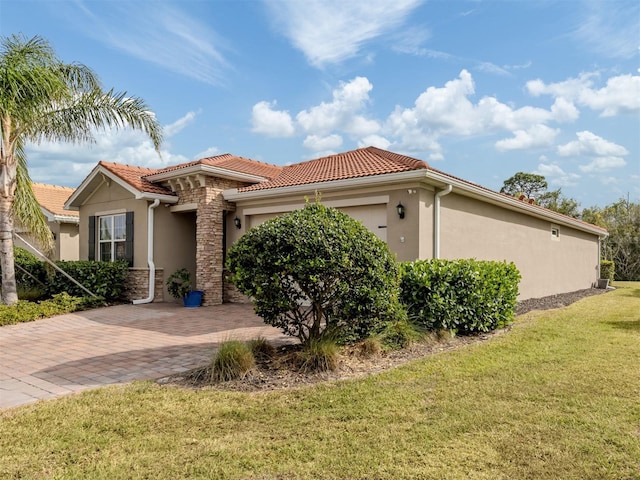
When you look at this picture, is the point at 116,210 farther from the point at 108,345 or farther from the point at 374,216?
the point at 374,216

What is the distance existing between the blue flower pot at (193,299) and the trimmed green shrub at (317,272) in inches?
292

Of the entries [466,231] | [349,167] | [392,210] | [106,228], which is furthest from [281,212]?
[106,228]

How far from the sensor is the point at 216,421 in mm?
4211

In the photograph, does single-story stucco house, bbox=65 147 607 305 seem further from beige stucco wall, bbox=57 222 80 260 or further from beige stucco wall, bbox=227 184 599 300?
beige stucco wall, bbox=57 222 80 260

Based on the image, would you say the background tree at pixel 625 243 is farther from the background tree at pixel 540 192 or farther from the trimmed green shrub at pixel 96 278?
the trimmed green shrub at pixel 96 278

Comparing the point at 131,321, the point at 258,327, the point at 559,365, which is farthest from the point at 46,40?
the point at 559,365

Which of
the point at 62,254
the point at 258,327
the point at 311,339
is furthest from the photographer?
the point at 62,254

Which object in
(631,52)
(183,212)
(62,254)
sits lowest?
(62,254)

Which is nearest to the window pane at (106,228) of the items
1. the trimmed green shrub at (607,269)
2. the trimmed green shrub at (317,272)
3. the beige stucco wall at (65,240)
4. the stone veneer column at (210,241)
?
the stone veneer column at (210,241)

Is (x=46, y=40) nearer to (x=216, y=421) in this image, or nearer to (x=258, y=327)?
(x=258, y=327)

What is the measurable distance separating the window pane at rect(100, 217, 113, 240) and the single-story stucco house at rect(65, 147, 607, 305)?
1.7 inches

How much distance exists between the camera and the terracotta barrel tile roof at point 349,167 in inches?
419

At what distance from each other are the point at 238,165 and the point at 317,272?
32.9 feet

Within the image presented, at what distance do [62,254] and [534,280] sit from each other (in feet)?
63.1
